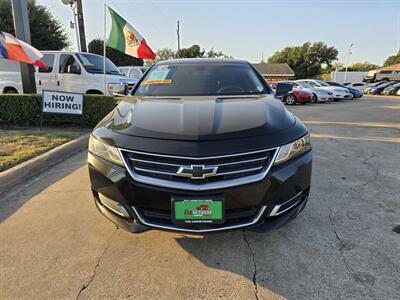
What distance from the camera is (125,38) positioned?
8.52m

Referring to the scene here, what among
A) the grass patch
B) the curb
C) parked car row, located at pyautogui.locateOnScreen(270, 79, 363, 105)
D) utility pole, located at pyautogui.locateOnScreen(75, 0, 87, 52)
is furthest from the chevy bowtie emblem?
parked car row, located at pyautogui.locateOnScreen(270, 79, 363, 105)

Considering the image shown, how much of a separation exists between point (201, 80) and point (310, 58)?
72278 millimetres

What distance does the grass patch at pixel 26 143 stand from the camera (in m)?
4.43

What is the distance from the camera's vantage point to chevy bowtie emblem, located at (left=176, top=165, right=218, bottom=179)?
1990 mm

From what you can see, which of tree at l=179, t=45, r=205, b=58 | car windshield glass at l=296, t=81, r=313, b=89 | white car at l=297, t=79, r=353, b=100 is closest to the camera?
car windshield glass at l=296, t=81, r=313, b=89

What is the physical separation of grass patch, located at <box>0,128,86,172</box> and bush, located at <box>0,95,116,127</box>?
52 centimetres

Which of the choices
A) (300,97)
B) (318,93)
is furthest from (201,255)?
(318,93)

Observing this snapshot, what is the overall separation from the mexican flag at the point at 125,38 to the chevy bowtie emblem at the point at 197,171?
746cm

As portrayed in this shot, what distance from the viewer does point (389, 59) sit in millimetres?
83375

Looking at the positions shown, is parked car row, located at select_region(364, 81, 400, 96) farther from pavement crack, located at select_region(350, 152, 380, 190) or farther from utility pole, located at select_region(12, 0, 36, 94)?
utility pole, located at select_region(12, 0, 36, 94)

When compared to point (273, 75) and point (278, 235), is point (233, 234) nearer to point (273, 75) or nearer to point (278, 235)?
point (278, 235)

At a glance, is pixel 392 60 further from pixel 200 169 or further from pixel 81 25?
pixel 200 169

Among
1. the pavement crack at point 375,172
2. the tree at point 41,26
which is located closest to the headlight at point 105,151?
the pavement crack at point 375,172

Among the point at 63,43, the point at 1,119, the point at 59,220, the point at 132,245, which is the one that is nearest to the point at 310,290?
the point at 132,245
